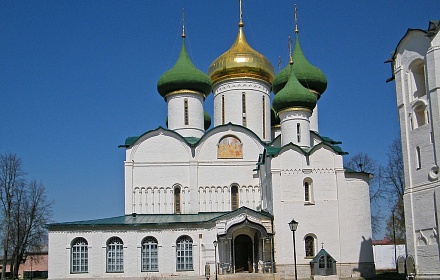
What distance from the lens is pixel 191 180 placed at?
27562 millimetres

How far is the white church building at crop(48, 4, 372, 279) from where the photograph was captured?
80.6 feet

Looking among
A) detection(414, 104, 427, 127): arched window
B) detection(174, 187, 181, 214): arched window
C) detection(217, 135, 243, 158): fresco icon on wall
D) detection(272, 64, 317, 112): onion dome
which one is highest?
detection(272, 64, 317, 112): onion dome

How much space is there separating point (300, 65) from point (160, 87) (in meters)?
7.58

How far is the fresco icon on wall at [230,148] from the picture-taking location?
92.4 feet

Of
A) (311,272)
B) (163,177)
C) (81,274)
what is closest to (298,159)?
(311,272)

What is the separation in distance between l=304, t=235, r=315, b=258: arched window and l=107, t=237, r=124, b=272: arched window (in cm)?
793

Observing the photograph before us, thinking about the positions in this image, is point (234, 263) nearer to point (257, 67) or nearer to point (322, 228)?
point (322, 228)

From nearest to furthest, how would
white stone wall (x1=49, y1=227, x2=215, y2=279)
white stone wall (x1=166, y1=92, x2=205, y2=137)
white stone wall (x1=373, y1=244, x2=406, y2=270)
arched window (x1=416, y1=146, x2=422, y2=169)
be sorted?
arched window (x1=416, y1=146, x2=422, y2=169) → white stone wall (x1=49, y1=227, x2=215, y2=279) → white stone wall (x1=166, y1=92, x2=205, y2=137) → white stone wall (x1=373, y1=244, x2=406, y2=270)

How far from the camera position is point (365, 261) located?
971 inches

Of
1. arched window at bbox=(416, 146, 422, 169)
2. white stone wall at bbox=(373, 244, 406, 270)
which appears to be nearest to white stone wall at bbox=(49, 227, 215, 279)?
arched window at bbox=(416, 146, 422, 169)

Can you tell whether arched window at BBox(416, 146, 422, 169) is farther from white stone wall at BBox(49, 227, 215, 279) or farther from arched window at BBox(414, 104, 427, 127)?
white stone wall at BBox(49, 227, 215, 279)

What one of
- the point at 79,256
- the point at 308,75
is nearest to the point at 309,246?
the point at 79,256

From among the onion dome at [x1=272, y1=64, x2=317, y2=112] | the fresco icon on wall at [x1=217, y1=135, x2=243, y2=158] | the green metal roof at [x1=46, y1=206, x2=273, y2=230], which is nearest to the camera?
the green metal roof at [x1=46, y1=206, x2=273, y2=230]

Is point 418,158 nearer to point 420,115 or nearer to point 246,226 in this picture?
point 420,115
